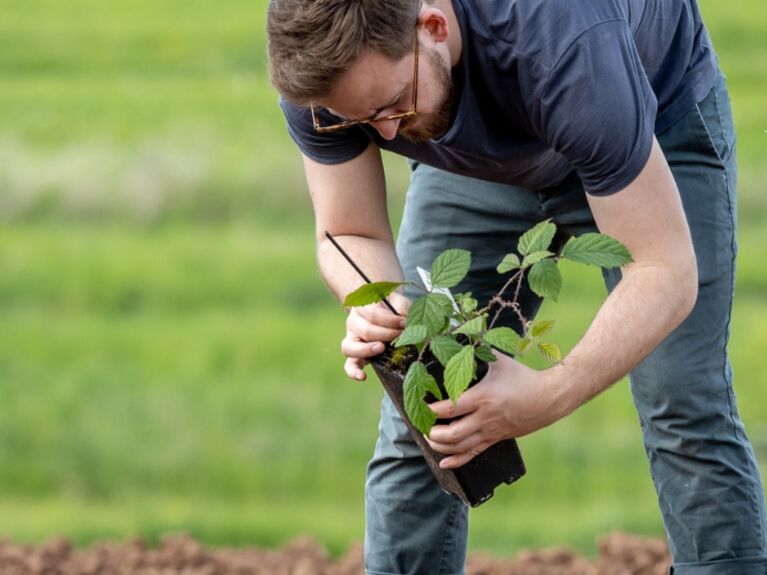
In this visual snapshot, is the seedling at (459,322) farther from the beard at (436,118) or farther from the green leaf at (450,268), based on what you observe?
the beard at (436,118)

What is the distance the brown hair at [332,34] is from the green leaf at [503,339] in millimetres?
488

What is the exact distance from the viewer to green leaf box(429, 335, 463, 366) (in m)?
2.34

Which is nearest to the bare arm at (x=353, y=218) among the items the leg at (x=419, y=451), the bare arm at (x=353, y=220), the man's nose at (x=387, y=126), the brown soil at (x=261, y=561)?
the bare arm at (x=353, y=220)

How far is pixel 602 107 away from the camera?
7.52 ft

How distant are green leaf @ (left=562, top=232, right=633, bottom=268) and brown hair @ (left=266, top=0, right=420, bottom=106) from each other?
439 mm

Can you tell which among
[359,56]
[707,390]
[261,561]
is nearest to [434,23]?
[359,56]

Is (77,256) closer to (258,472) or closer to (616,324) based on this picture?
(258,472)

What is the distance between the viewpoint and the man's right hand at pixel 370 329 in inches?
99.1

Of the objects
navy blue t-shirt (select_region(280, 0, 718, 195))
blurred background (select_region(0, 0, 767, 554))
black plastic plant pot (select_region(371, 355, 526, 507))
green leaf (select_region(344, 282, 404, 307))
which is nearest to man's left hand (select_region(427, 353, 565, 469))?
black plastic plant pot (select_region(371, 355, 526, 507))

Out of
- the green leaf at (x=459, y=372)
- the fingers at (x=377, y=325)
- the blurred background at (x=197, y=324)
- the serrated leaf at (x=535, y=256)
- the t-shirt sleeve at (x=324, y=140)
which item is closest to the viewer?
the green leaf at (x=459, y=372)

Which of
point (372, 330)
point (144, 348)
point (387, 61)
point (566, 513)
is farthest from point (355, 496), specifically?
point (387, 61)

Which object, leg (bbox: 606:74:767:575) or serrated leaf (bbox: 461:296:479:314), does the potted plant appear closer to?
serrated leaf (bbox: 461:296:479:314)

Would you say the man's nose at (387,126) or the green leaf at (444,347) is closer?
the green leaf at (444,347)

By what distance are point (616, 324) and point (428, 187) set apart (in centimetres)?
78
